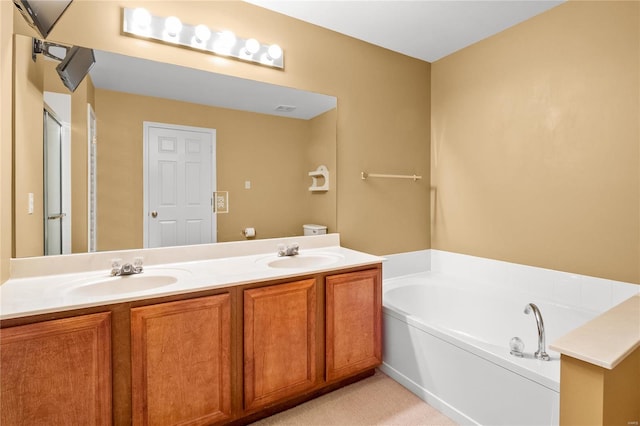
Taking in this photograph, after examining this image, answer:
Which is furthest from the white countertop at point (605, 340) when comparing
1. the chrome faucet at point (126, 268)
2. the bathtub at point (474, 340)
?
the chrome faucet at point (126, 268)

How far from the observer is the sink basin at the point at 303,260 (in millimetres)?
2129

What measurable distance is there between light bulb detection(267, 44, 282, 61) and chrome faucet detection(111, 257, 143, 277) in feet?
5.14

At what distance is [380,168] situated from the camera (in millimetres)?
2789

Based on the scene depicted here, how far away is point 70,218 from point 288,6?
1.91 m

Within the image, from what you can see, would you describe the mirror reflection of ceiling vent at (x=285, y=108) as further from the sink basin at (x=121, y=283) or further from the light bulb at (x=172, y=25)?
the sink basin at (x=121, y=283)

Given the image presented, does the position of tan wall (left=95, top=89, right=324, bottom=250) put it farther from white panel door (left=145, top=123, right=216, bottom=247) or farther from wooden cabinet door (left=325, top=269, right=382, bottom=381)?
wooden cabinet door (left=325, top=269, right=382, bottom=381)

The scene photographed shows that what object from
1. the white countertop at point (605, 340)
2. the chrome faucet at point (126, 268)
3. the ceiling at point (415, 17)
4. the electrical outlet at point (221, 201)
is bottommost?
the white countertop at point (605, 340)

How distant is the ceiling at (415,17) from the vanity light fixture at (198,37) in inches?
8.1

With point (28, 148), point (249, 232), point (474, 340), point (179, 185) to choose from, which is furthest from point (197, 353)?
point (474, 340)

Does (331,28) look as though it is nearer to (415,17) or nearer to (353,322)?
(415,17)

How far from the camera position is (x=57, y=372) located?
1205 mm

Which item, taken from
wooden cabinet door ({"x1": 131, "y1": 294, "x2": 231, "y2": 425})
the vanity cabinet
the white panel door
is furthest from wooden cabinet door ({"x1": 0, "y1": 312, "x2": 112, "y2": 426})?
the white panel door

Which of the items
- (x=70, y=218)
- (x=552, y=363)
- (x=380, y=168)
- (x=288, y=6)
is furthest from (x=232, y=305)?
(x=288, y=6)

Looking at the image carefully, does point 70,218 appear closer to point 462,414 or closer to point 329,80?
point 329,80
